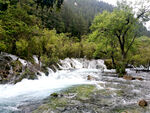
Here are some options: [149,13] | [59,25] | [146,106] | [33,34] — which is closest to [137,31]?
A: [149,13]

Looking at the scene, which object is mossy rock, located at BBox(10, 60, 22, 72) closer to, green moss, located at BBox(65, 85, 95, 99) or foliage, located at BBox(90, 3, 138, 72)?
green moss, located at BBox(65, 85, 95, 99)

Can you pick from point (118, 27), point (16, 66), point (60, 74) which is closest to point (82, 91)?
point (16, 66)

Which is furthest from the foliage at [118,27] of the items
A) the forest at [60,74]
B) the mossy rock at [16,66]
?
the mossy rock at [16,66]

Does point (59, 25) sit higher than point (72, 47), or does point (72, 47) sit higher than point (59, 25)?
point (59, 25)

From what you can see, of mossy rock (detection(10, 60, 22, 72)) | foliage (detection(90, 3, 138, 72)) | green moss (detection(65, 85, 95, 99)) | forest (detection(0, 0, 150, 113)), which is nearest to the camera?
forest (detection(0, 0, 150, 113))

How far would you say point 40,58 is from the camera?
1711cm

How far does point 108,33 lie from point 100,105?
11.9 meters

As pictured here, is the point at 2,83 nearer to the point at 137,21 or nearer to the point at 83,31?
the point at 137,21

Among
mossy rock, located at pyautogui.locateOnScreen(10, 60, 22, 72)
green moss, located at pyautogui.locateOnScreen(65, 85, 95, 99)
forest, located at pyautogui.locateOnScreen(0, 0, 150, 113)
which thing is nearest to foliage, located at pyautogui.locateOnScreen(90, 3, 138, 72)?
forest, located at pyautogui.locateOnScreen(0, 0, 150, 113)

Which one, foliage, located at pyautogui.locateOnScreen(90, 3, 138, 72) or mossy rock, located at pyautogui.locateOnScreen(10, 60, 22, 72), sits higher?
foliage, located at pyautogui.locateOnScreen(90, 3, 138, 72)

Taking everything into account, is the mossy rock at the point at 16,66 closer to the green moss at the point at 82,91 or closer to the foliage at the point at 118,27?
the green moss at the point at 82,91

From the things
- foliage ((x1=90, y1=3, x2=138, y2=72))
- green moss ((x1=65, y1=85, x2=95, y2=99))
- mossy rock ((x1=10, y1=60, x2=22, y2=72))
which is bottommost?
green moss ((x1=65, y1=85, x2=95, y2=99))

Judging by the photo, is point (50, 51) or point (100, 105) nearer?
point (100, 105)

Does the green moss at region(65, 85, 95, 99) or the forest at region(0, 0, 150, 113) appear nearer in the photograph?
the forest at region(0, 0, 150, 113)
